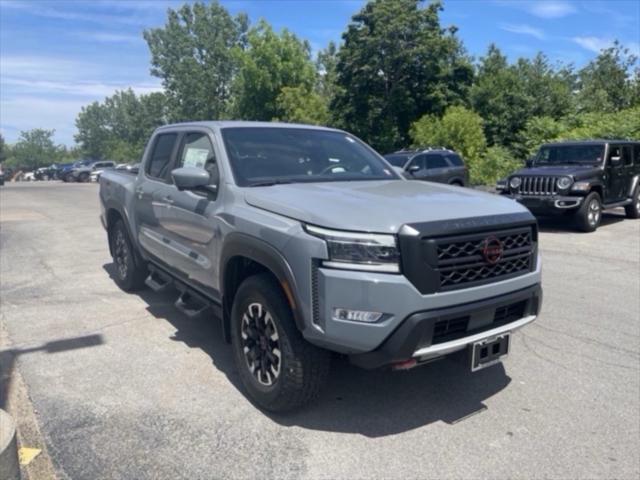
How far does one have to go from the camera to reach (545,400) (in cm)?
374

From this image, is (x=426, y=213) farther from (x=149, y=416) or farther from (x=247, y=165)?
(x=149, y=416)

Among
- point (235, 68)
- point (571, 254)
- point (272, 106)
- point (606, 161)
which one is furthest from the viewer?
point (235, 68)

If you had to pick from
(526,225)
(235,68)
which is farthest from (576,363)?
(235,68)

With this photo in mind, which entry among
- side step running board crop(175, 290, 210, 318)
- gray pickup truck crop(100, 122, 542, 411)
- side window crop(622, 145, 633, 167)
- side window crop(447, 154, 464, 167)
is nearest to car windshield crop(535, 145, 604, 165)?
side window crop(622, 145, 633, 167)

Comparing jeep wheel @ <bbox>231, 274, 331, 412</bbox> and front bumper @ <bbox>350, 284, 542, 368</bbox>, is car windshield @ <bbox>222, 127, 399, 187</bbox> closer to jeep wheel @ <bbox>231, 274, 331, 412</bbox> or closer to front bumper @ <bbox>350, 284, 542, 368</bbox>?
jeep wheel @ <bbox>231, 274, 331, 412</bbox>

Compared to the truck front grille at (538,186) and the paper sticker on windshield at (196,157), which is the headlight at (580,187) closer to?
the truck front grille at (538,186)

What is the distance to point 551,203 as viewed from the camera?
1119 centimetres

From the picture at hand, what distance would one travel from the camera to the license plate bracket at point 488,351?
10.5 ft

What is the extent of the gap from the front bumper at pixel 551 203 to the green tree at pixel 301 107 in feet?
89.7

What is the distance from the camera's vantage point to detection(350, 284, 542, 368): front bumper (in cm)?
294

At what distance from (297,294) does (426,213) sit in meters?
0.89

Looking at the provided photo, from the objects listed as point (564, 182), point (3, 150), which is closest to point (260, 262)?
point (564, 182)

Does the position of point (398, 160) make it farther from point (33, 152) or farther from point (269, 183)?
point (33, 152)

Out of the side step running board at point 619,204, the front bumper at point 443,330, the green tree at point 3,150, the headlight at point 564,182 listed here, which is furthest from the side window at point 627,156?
the green tree at point 3,150
